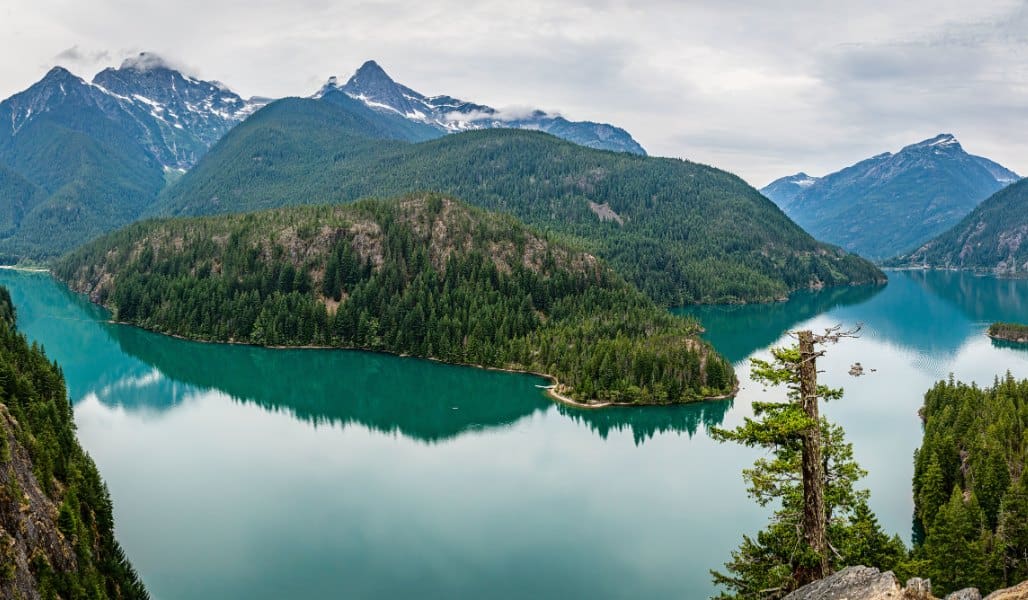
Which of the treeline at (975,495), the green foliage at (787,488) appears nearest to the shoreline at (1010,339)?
the treeline at (975,495)

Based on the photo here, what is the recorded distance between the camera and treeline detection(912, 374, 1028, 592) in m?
42.6

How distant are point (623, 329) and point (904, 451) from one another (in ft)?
175

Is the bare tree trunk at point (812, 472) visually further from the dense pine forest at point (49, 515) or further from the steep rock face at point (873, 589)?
the dense pine forest at point (49, 515)

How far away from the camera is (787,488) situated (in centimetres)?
2297

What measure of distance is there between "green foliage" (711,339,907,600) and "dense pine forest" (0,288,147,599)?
2970 cm

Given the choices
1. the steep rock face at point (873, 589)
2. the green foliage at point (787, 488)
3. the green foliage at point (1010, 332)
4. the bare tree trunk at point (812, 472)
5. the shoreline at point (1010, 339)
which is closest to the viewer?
the steep rock face at point (873, 589)

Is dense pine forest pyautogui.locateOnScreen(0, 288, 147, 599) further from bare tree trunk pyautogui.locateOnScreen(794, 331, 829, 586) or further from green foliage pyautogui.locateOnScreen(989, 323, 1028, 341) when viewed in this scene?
green foliage pyautogui.locateOnScreen(989, 323, 1028, 341)

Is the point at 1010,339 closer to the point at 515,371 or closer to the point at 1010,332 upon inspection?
the point at 1010,332

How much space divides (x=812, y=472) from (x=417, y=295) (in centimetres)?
12281

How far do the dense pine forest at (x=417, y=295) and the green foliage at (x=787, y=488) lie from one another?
71961mm

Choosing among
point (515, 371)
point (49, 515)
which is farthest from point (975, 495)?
point (515, 371)

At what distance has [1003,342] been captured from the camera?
152500 millimetres

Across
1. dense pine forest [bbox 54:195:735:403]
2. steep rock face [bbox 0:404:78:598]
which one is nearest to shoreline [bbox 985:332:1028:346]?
dense pine forest [bbox 54:195:735:403]

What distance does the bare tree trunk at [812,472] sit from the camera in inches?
800
